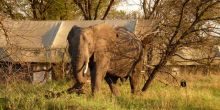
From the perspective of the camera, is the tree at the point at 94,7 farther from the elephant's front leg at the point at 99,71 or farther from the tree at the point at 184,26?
the elephant's front leg at the point at 99,71

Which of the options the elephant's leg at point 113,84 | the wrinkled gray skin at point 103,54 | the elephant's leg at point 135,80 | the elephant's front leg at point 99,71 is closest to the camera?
the wrinkled gray skin at point 103,54

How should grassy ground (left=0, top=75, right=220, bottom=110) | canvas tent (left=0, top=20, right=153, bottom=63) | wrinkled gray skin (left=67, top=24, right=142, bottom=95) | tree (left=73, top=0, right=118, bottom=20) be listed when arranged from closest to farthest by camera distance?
grassy ground (left=0, top=75, right=220, bottom=110)
wrinkled gray skin (left=67, top=24, right=142, bottom=95)
canvas tent (left=0, top=20, right=153, bottom=63)
tree (left=73, top=0, right=118, bottom=20)

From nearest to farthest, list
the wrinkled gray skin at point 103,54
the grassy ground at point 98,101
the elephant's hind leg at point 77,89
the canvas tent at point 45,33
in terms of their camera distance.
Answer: the grassy ground at point 98,101, the elephant's hind leg at point 77,89, the wrinkled gray skin at point 103,54, the canvas tent at point 45,33

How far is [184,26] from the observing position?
17.9m

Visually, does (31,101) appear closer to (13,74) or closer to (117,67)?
(13,74)

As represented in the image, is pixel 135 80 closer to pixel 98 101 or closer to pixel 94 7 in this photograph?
pixel 98 101

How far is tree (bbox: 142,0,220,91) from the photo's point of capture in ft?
56.9

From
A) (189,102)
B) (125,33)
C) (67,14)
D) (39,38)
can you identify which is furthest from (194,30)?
(67,14)

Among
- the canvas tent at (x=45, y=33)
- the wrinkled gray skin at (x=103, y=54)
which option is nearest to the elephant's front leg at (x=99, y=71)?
the wrinkled gray skin at (x=103, y=54)

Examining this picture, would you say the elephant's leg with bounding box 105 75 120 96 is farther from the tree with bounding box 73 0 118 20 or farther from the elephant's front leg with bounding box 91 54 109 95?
the tree with bounding box 73 0 118 20

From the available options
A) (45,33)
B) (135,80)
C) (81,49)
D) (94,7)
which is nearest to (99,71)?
(81,49)

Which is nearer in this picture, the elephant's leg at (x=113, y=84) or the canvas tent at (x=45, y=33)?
the elephant's leg at (x=113, y=84)

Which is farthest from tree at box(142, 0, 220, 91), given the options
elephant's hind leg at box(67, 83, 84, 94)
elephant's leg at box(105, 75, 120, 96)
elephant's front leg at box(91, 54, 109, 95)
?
elephant's hind leg at box(67, 83, 84, 94)

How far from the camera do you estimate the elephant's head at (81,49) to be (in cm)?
1479
